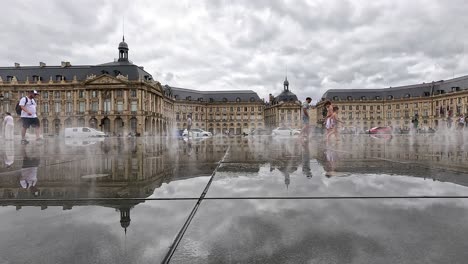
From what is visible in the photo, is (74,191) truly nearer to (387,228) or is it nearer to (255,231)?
(255,231)

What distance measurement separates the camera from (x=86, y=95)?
210 feet

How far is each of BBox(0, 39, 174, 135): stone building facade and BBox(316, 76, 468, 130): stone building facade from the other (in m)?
64.3

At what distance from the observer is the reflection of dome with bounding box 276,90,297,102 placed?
105256 mm

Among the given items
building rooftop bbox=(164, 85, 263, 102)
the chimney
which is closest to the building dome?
the chimney

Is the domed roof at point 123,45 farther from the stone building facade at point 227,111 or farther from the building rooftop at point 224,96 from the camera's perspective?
the building rooftop at point 224,96

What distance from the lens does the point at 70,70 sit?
66062mm

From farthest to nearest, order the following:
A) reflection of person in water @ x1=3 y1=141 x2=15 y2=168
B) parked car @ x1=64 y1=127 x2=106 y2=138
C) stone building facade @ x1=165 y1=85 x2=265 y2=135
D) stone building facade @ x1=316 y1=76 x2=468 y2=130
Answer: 1. stone building facade @ x1=165 y1=85 x2=265 y2=135
2. stone building facade @ x1=316 y1=76 x2=468 y2=130
3. parked car @ x1=64 y1=127 x2=106 y2=138
4. reflection of person in water @ x1=3 y1=141 x2=15 y2=168

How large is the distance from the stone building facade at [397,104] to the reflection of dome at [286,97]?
41.5 ft

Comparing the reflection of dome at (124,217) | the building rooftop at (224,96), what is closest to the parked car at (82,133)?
the reflection of dome at (124,217)

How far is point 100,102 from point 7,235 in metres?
68.6

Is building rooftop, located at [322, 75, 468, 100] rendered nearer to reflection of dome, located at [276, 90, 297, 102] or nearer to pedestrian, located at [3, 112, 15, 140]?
reflection of dome, located at [276, 90, 297, 102]

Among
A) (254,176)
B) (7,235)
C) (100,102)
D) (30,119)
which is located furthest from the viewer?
(100,102)

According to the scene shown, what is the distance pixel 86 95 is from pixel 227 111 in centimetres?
5104

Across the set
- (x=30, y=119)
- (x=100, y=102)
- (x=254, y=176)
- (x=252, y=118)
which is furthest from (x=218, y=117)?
(x=254, y=176)
